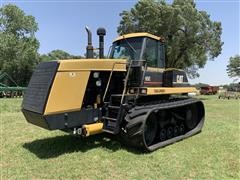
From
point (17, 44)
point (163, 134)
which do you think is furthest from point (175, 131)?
point (17, 44)

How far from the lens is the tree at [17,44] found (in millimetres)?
39125

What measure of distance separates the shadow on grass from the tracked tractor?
1.40 ft

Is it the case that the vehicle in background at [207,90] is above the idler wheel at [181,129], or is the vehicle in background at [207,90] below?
above

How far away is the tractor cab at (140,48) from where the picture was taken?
26.1 ft

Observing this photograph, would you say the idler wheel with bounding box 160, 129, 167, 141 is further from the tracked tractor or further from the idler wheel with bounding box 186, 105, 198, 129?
the idler wheel with bounding box 186, 105, 198, 129

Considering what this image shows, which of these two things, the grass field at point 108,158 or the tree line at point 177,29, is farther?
the tree line at point 177,29

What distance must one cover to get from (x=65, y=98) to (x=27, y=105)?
98cm

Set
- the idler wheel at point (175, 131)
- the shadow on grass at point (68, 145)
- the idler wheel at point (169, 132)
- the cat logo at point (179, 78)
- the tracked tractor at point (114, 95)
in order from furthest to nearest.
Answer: the cat logo at point (179, 78) → the idler wheel at point (175, 131) → the idler wheel at point (169, 132) → the shadow on grass at point (68, 145) → the tracked tractor at point (114, 95)

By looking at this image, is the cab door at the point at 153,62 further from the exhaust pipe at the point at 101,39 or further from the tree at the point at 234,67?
the tree at the point at 234,67

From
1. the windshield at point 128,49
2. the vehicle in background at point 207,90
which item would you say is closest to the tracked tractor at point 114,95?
the windshield at point 128,49

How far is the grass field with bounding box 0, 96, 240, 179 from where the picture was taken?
19.0 ft

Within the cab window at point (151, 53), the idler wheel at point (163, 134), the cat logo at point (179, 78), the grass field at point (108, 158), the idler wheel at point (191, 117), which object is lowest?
the grass field at point (108, 158)

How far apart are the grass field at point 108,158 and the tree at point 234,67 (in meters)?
59.1

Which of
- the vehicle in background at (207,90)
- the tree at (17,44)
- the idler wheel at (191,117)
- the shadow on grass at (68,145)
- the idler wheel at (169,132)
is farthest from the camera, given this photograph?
the vehicle in background at (207,90)
